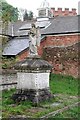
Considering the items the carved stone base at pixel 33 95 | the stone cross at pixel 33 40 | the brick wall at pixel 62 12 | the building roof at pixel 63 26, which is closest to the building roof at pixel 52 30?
the building roof at pixel 63 26

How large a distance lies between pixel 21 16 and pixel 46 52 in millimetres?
45821

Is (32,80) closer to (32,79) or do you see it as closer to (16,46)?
(32,79)

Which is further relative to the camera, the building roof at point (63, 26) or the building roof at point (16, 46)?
the building roof at point (63, 26)

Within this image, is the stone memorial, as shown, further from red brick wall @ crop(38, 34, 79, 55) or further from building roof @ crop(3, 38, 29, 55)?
red brick wall @ crop(38, 34, 79, 55)

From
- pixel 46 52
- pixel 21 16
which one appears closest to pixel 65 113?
pixel 46 52

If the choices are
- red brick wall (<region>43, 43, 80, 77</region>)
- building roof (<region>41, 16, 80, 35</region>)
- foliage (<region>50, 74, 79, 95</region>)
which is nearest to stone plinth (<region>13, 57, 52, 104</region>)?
foliage (<region>50, 74, 79, 95</region>)

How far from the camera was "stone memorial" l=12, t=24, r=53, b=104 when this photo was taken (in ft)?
47.1

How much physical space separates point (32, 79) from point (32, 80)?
0.05 m

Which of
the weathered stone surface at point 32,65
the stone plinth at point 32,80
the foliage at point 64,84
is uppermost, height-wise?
the weathered stone surface at point 32,65

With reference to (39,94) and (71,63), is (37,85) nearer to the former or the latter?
(39,94)

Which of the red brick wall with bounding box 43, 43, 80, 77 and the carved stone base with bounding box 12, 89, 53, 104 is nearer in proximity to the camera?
the carved stone base with bounding box 12, 89, 53, 104

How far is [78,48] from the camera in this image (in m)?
24.8

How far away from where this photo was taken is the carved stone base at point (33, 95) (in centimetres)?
1408

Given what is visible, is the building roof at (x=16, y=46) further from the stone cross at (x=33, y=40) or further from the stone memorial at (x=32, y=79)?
the stone memorial at (x=32, y=79)
